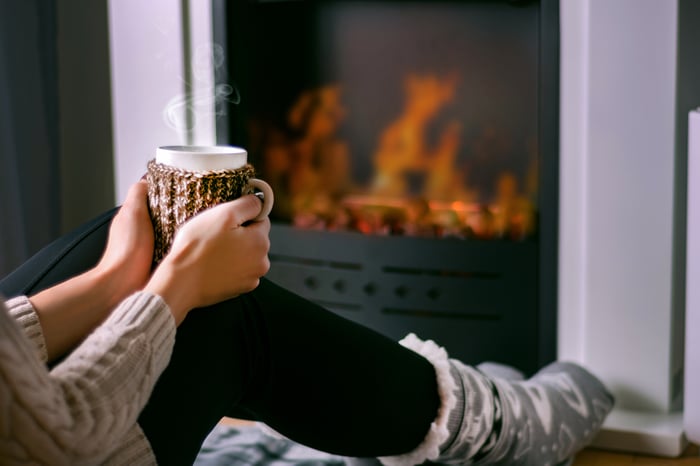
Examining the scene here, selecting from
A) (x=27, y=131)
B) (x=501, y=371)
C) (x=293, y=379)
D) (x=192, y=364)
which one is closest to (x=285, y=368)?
(x=293, y=379)

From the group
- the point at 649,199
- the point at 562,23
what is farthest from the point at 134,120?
the point at 649,199

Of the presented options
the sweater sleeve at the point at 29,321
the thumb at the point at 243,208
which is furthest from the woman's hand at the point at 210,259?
the sweater sleeve at the point at 29,321

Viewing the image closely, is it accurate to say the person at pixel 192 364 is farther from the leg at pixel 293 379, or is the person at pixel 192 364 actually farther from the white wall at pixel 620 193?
the white wall at pixel 620 193

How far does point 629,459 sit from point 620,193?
18.5 inches

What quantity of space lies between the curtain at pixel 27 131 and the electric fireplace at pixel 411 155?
464 millimetres

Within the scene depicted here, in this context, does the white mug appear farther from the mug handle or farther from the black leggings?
the black leggings

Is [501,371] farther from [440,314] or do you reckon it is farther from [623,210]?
[623,210]

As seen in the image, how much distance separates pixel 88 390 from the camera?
0.74m

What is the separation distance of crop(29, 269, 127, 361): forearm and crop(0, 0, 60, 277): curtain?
1.12 meters

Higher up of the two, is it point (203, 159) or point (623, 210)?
point (203, 159)

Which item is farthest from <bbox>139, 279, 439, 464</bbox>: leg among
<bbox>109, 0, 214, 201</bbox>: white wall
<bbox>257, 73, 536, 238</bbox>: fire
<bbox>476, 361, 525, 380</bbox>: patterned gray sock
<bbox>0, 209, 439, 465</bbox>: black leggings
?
<bbox>109, 0, 214, 201</bbox>: white wall

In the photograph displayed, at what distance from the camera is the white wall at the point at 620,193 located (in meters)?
1.57

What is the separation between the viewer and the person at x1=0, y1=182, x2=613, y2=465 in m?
0.73

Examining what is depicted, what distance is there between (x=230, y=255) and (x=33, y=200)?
1329mm
